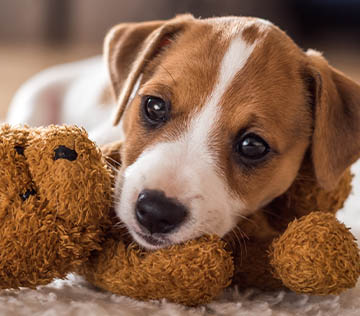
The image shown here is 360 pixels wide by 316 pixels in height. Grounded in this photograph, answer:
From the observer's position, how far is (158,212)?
1.74 meters

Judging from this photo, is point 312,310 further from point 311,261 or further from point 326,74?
point 326,74

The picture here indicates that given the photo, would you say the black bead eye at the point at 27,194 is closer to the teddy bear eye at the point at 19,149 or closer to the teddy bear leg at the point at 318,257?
the teddy bear eye at the point at 19,149

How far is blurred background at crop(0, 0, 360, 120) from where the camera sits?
9.74m

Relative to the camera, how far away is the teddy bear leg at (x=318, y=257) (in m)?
1.71

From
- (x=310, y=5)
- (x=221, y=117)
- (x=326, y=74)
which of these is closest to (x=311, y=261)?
(x=221, y=117)

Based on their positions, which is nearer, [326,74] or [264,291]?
[264,291]

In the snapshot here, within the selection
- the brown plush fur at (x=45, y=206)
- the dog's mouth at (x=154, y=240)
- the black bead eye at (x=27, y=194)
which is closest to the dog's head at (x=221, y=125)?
the dog's mouth at (x=154, y=240)

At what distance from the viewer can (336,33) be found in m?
11.7

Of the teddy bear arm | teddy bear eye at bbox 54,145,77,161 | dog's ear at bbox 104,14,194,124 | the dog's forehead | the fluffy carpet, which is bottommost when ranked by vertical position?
the fluffy carpet

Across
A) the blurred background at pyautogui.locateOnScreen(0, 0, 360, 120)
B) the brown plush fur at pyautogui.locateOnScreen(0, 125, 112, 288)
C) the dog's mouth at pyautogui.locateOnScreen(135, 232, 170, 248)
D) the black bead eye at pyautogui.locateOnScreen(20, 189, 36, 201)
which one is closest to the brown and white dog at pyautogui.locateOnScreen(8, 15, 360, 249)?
the dog's mouth at pyautogui.locateOnScreen(135, 232, 170, 248)

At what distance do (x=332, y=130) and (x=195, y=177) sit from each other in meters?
0.71

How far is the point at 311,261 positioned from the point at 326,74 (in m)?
0.97

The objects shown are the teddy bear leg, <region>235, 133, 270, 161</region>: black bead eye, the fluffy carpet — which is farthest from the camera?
<region>235, 133, 270, 161</region>: black bead eye

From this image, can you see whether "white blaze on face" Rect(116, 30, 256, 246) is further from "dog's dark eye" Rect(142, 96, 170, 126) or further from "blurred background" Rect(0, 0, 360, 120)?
"blurred background" Rect(0, 0, 360, 120)
